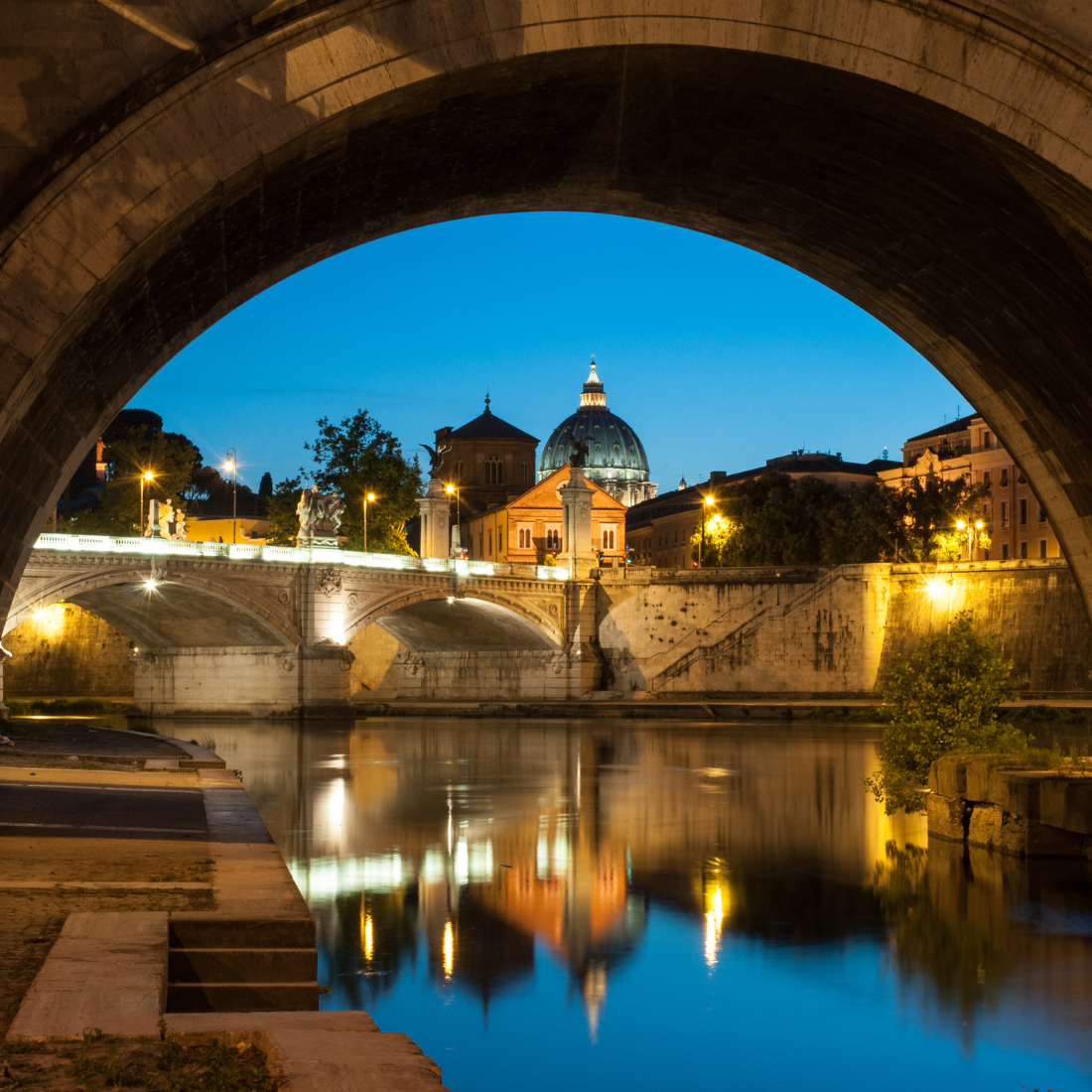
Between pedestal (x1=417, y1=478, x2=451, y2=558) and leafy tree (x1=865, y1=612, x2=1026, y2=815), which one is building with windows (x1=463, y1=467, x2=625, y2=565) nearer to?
pedestal (x1=417, y1=478, x2=451, y2=558)

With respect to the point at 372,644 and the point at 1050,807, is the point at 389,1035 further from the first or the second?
the point at 372,644

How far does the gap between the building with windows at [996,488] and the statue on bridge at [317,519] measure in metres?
38.0

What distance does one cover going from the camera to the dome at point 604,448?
166 metres

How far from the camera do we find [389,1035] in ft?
17.7

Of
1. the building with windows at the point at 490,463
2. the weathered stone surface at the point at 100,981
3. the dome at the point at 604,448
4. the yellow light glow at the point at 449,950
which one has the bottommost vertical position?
the yellow light glow at the point at 449,950

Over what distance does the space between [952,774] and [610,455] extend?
153m

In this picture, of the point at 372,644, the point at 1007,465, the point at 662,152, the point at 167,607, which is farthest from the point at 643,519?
the point at 662,152

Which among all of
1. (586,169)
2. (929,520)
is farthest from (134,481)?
(586,169)

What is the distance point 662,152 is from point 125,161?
3644mm

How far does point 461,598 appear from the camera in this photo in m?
62.5

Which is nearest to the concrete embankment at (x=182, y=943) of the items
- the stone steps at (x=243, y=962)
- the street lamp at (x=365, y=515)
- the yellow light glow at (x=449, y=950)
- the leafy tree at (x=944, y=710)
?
the stone steps at (x=243, y=962)

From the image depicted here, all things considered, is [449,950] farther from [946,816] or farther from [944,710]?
[944,710]

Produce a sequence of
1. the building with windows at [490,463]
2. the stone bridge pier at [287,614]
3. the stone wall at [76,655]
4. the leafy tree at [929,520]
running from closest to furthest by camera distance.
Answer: the stone bridge pier at [287,614]
the stone wall at [76,655]
the leafy tree at [929,520]
the building with windows at [490,463]

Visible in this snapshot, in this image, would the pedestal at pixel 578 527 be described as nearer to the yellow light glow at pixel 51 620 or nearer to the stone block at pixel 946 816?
the yellow light glow at pixel 51 620
